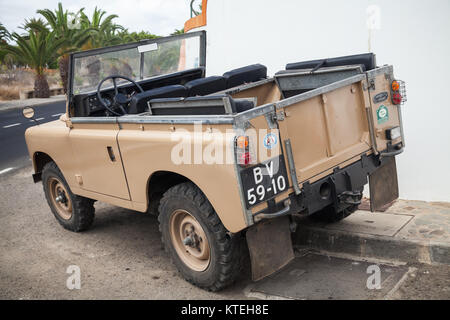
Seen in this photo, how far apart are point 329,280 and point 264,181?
3.91ft

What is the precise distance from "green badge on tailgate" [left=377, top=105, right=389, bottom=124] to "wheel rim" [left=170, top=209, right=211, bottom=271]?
1901 mm

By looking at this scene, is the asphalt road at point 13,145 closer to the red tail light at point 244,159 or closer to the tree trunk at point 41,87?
the red tail light at point 244,159

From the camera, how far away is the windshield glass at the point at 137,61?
215 inches

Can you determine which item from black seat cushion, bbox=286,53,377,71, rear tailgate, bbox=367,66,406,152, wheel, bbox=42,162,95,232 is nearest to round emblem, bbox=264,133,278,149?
rear tailgate, bbox=367,66,406,152

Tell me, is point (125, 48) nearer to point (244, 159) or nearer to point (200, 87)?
point (200, 87)

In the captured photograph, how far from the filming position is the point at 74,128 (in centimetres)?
536

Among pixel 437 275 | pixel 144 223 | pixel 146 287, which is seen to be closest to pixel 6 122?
pixel 144 223

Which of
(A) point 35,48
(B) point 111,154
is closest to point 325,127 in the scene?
(B) point 111,154

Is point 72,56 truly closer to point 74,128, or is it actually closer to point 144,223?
point 74,128

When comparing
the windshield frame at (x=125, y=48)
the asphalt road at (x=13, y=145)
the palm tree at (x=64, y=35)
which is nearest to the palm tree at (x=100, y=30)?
the palm tree at (x=64, y=35)

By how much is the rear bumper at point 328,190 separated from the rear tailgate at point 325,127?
7cm

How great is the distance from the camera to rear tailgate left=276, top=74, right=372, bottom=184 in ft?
12.7

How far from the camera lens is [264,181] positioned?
11.9 ft

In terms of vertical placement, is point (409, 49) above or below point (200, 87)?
above
